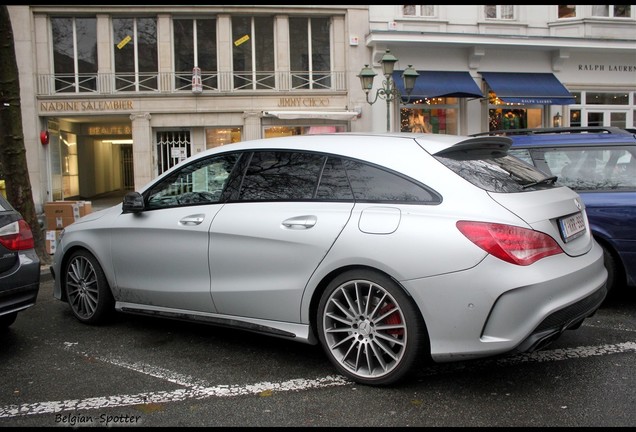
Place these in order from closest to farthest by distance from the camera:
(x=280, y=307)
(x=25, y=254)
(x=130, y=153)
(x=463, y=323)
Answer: (x=463, y=323)
(x=280, y=307)
(x=25, y=254)
(x=130, y=153)


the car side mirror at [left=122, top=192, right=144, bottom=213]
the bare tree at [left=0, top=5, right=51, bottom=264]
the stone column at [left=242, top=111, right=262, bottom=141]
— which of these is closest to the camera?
the car side mirror at [left=122, top=192, right=144, bottom=213]

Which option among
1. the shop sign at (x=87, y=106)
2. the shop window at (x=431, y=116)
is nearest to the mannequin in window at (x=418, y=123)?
the shop window at (x=431, y=116)

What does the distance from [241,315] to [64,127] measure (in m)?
16.6

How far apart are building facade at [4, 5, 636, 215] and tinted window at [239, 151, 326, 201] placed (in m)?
12.5

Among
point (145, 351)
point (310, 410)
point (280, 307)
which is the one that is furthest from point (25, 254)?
point (310, 410)

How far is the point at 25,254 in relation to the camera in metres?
4.42

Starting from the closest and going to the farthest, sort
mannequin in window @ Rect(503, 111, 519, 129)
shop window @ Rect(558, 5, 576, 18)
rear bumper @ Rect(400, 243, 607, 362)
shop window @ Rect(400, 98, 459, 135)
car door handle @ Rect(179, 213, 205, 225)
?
rear bumper @ Rect(400, 243, 607, 362), car door handle @ Rect(179, 213, 205, 225), shop window @ Rect(400, 98, 459, 135), shop window @ Rect(558, 5, 576, 18), mannequin in window @ Rect(503, 111, 519, 129)

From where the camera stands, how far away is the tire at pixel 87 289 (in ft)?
15.7

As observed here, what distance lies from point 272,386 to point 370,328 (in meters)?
0.73

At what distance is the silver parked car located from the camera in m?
3.10

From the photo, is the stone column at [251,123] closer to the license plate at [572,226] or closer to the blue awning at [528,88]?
the blue awning at [528,88]

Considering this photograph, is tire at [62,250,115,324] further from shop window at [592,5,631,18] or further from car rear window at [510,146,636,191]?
shop window at [592,5,631,18]

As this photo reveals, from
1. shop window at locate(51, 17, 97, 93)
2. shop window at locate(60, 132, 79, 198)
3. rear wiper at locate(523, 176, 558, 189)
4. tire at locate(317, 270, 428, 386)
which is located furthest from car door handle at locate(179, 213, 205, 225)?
shop window at locate(60, 132, 79, 198)

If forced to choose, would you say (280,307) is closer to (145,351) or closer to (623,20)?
(145,351)
